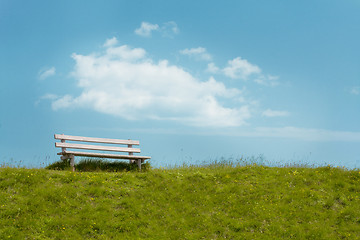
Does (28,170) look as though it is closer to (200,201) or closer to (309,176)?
(200,201)

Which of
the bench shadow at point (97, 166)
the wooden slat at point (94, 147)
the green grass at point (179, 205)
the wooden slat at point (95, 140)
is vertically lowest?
the green grass at point (179, 205)

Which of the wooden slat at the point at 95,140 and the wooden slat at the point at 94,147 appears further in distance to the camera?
the wooden slat at the point at 95,140

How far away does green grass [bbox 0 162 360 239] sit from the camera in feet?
36.4

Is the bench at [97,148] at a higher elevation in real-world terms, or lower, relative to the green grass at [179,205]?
higher

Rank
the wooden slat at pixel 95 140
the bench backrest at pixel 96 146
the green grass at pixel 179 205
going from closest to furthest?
the green grass at pixel 179 205
the bench backrest at pixel 96 146
the wooden slat at pixel 95 140

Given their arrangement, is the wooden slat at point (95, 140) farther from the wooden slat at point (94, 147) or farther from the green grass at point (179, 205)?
the green grass at point (179, 205)

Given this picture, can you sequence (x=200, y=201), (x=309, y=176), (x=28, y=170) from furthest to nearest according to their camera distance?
(x=309, y=176) < (x=28, y=170) < (x=200, y=201)

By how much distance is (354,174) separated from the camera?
15078 millimetres

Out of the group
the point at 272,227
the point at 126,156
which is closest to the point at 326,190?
the point at 272,227

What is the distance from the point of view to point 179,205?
41.8 ft

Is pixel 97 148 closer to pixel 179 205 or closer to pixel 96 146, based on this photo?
pixel 96 146

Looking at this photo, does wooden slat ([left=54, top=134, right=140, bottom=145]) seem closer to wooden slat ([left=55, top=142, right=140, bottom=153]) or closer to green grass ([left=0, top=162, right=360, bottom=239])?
wooden slat ([left=55, top=142, right=140, bottom=153])

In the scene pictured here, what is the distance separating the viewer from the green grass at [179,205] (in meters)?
11.1

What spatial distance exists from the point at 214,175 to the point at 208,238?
4.37 m
